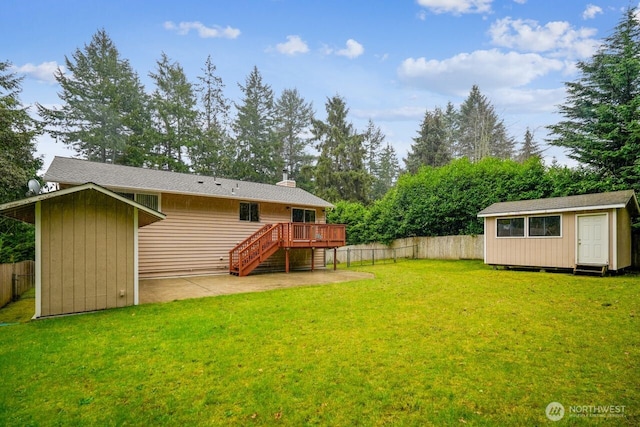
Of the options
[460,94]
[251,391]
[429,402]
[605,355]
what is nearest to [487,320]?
[605,355]

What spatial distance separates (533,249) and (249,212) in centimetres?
→ 1196

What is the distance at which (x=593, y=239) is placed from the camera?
10.3 metres

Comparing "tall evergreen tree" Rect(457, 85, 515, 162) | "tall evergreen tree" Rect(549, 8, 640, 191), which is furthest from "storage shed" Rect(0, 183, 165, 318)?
"tall evergreen tree" Rect(457, 85, 515, 162)

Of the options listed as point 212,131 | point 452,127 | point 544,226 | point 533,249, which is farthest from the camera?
point 452,127

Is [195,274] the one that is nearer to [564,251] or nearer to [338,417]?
[338,417]

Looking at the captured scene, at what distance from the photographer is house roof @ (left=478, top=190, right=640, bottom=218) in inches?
384

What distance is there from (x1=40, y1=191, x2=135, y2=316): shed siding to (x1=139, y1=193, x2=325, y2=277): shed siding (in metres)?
4.48

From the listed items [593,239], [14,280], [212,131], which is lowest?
[14,280]

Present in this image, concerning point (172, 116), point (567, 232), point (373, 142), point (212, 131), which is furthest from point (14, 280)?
point (373, 142)

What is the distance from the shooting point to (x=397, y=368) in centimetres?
356

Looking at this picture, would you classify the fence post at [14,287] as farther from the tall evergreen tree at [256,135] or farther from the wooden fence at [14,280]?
the tall evergreen tree at [256,135]

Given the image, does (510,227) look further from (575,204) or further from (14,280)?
(14,280)

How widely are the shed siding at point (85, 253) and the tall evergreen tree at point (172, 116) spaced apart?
65.8 feet

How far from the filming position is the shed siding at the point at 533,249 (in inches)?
424
